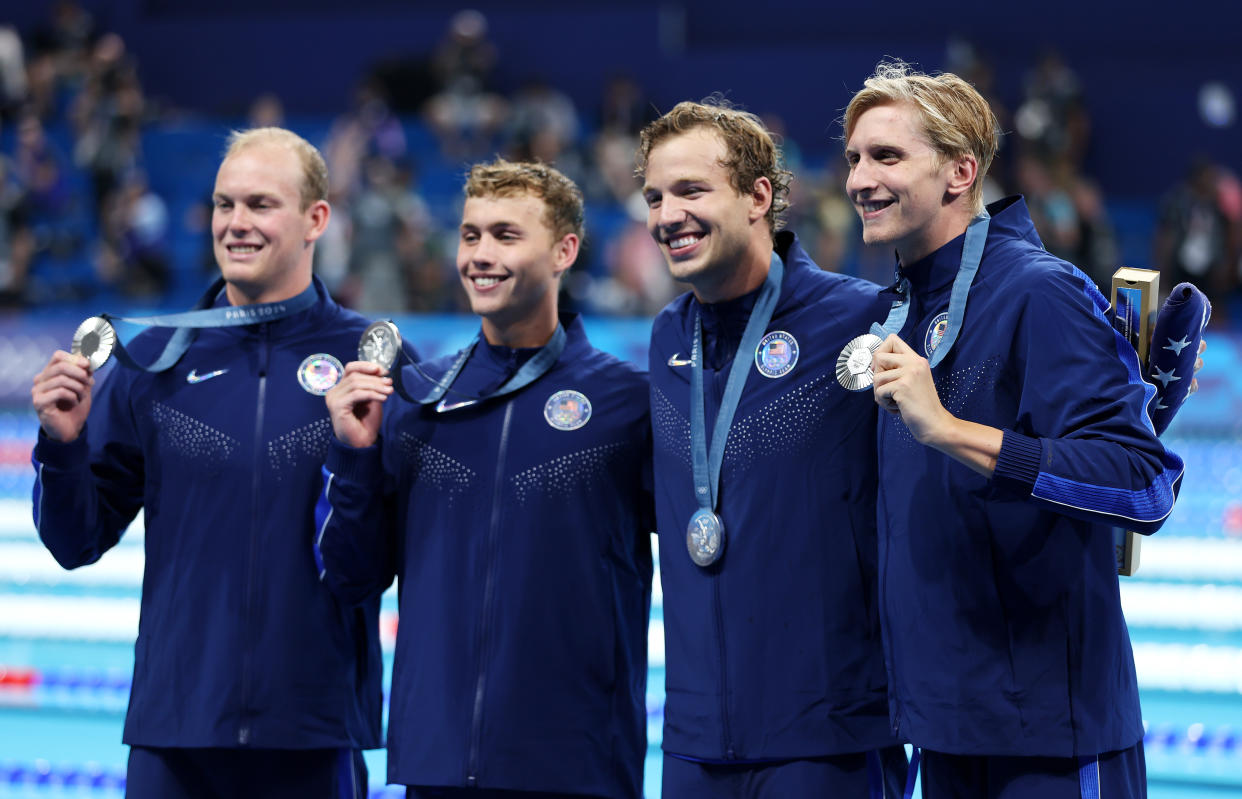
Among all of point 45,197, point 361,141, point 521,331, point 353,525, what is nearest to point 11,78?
point 45,197

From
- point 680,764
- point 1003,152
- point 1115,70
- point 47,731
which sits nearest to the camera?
point 680,764

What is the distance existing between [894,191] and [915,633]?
2.69ft

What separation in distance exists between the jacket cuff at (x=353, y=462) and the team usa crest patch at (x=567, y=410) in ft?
1.33

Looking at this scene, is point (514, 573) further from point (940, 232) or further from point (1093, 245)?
point (1093, 245)

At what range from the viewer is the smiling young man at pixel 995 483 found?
7.53 feet

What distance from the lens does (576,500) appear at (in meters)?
2.99

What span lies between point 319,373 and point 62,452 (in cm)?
60

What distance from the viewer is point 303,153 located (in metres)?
3.37

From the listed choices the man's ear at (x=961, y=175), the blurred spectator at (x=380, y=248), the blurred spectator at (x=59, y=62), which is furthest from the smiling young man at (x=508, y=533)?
the blurred spectator at (x=59, y=62)

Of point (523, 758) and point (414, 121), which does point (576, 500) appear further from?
point (414, 121)

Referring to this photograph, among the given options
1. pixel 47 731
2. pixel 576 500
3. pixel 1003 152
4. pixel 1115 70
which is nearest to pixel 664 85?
pixel 1003 152

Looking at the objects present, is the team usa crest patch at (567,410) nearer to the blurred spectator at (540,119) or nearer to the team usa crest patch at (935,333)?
the team usa crest patch at (935,333)

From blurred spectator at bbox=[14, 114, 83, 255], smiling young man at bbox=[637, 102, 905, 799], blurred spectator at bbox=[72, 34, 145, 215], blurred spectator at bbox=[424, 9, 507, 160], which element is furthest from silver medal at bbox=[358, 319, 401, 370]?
blurred spectator at bbox=[14, 114, 83, 255]

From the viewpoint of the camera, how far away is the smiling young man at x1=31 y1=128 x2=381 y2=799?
3.06 m
